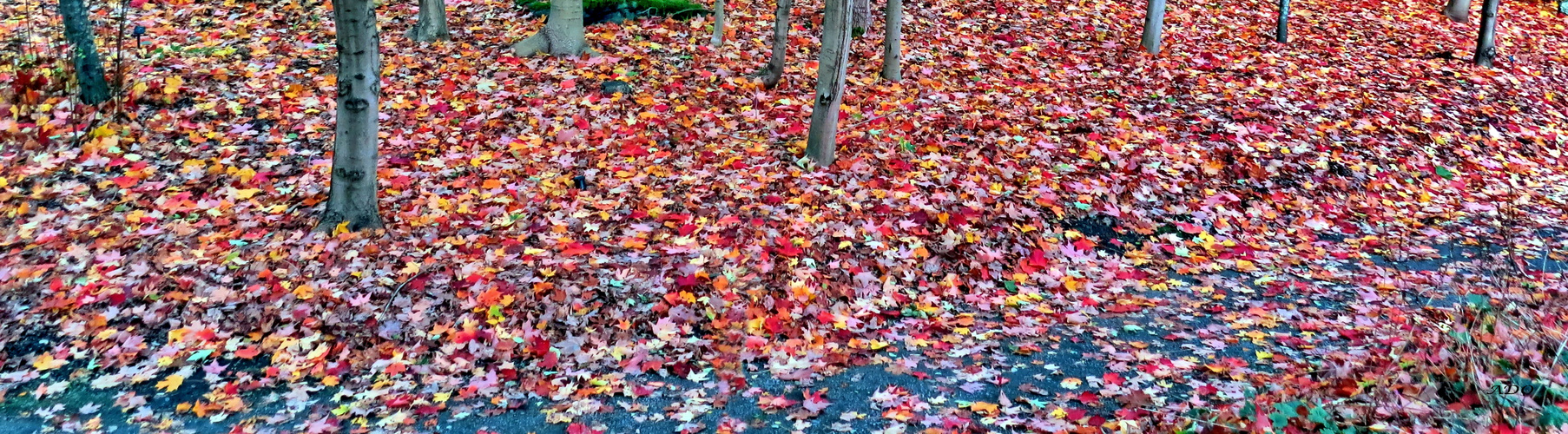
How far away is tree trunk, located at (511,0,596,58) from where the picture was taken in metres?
10.5

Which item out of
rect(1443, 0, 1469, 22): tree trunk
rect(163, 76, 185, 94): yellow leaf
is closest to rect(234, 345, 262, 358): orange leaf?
rect(163, 76, 185, 94): yellow leaf

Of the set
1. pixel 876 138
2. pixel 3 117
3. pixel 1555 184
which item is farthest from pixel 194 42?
pixel 1555 184

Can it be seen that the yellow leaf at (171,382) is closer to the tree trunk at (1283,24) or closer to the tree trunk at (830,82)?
the tree trunk at (830,82)

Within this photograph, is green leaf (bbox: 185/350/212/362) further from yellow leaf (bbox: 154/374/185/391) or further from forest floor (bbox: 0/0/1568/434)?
yellow leaf (bbox: 154/374/185/391)

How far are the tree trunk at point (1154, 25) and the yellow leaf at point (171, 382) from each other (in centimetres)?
1146

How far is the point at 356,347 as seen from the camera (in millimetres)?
5406

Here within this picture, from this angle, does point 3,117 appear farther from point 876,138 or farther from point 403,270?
point 876,138

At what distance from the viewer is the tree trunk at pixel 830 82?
26.1 feet

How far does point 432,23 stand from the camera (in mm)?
10828

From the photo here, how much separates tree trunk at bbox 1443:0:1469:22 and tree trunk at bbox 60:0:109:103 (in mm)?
18821

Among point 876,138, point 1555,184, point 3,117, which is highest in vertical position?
point 3,117

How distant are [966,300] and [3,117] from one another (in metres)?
7.88

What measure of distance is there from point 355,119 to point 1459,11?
17.3 meters

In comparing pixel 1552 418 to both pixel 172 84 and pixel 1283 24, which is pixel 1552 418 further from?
pixel 1283 24
